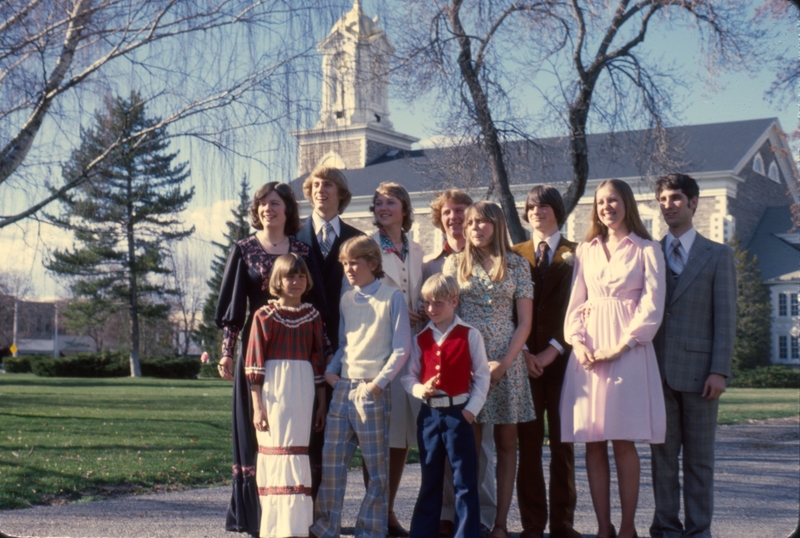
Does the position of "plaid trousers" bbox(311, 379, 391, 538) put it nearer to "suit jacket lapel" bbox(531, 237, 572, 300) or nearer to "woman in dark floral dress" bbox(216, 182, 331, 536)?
"woman in dark floral dress" bbox(216, 182, 331, 536)

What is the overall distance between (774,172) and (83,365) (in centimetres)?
3954

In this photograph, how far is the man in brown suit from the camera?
5.57m

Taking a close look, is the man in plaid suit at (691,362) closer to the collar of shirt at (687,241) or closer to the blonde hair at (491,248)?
the collar of shirt at (687,241)

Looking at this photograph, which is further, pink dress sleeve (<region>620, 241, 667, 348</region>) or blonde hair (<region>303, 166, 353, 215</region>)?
blonde hair (<region>303, 166, 353, 215</region>)

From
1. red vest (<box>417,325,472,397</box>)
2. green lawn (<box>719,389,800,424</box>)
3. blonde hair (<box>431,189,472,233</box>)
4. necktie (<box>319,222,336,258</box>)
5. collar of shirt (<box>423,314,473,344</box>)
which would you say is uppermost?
blonde hair (<box>431,189,472,233</box>)

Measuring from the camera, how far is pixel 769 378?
3697 cm

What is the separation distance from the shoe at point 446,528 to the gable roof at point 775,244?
4163 cm

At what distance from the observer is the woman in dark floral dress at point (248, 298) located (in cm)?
529

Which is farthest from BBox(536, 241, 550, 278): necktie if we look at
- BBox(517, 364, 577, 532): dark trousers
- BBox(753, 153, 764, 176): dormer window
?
BBox(753, 153, 764, 176): dormer window

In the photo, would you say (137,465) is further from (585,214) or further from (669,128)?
(585,214)

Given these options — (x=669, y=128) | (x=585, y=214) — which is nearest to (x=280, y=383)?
(x=669, y=128)

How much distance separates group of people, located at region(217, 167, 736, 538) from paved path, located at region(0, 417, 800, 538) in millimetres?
663

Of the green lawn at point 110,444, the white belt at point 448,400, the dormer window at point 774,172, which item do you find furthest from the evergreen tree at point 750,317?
the white belt at point 448,400

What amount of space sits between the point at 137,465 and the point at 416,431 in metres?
4.78
